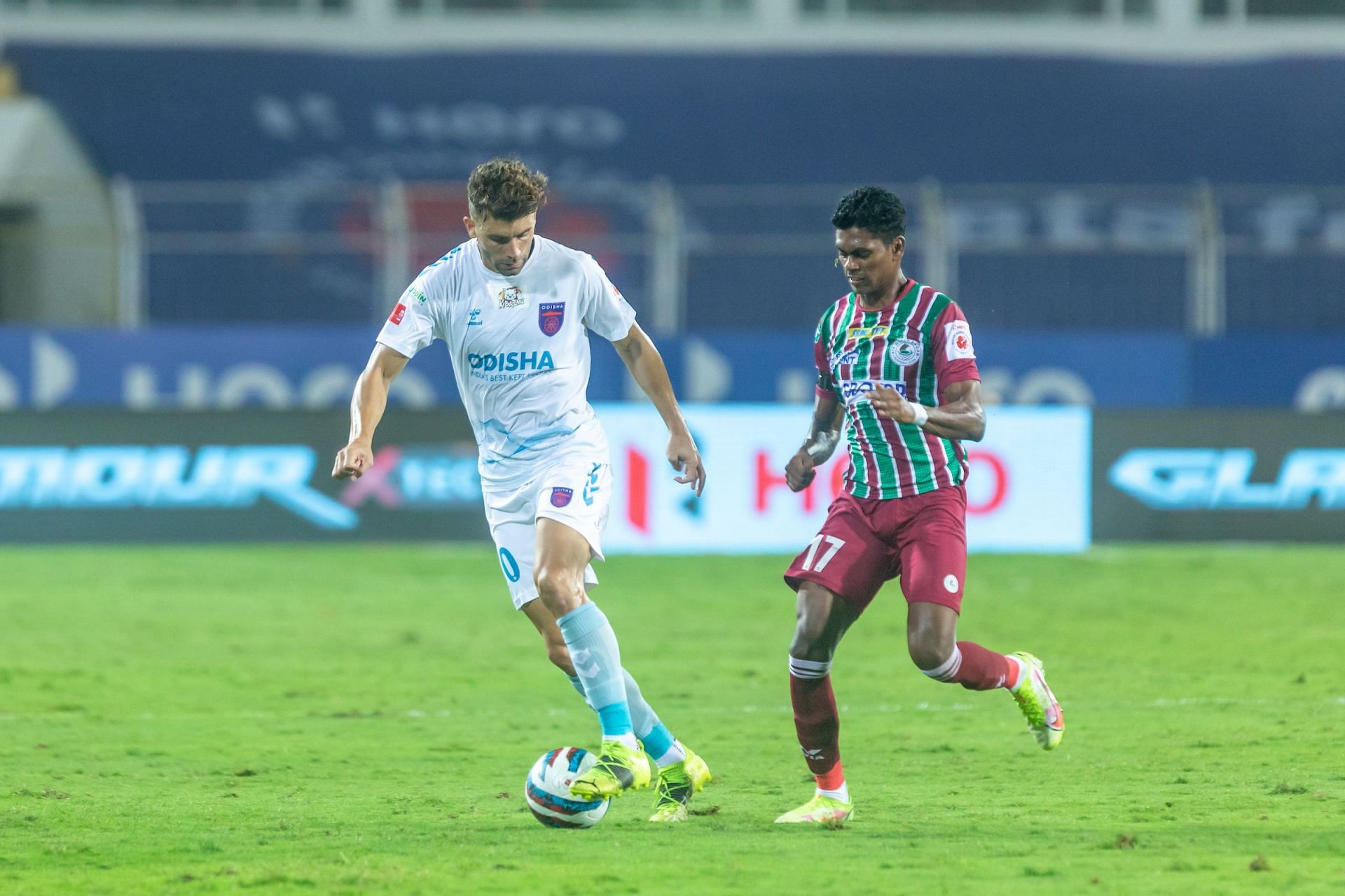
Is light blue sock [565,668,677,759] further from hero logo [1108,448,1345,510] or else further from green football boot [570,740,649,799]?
hero logo [1108,448,1345,510]

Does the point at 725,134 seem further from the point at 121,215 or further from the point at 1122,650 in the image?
the point at 1122,650

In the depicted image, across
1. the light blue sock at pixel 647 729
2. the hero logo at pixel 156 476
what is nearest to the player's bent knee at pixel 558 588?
the light blue sock at pixel 647 729

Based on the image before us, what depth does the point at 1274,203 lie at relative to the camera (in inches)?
868

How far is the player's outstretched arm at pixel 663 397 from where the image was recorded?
20.9 feet

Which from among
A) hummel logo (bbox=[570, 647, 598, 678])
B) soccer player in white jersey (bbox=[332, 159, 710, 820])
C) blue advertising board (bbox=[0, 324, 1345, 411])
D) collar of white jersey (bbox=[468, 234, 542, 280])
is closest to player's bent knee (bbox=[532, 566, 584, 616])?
soccer player in white jersey (bbox=[332, 159, 710, 820])

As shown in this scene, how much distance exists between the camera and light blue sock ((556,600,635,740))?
609 centimetres

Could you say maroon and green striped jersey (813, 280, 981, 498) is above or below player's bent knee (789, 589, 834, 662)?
above

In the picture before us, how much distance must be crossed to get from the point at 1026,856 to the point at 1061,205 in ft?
58.1

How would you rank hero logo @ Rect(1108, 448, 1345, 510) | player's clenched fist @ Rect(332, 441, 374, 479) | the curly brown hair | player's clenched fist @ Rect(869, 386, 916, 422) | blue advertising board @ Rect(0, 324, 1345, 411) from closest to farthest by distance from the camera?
player's clenched fist @ Rect(869, 386, 916, 422), player's clenched fist @ Rect(332, 441, 374, 479), the curly brown hair, hero logo @ Rect(1108, 448, 1345, 510), blue advertising board @ Rect(0, 324, 1345, 411)

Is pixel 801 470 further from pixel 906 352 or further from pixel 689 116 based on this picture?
pixel 689 116

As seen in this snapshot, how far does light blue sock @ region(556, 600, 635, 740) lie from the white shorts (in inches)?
8.9

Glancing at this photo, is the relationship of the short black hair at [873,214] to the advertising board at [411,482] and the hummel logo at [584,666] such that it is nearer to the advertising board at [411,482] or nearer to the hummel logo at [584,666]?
the hummel logo at [584,666]

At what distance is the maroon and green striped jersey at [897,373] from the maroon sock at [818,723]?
0.69m

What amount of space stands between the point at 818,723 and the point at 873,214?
1.68m
